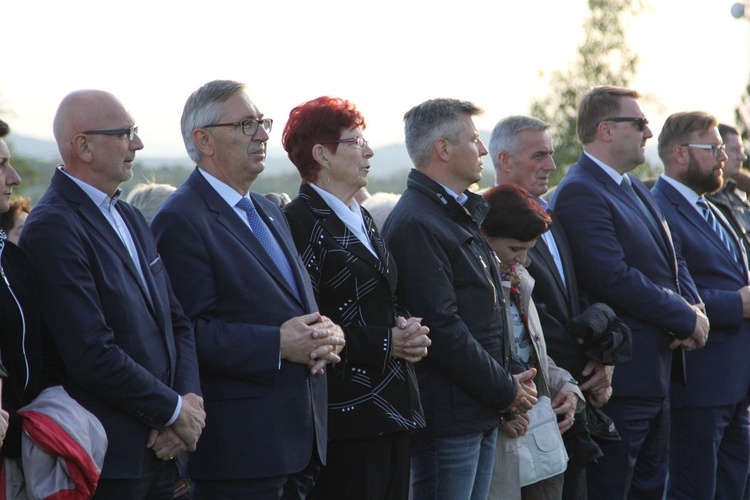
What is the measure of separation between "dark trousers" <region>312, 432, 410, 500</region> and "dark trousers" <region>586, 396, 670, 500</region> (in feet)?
5.82

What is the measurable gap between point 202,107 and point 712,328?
12.2 ft

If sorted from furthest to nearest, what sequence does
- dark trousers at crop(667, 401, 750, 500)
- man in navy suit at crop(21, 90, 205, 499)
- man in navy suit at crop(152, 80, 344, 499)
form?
dark trousers at crop(667, 401, 750, 500) < man in navy suit at crop(152, 80, 344, 499) < man in navy suit at crop(21, 90, 205, 499)

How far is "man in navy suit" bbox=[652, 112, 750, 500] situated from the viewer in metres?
6.14

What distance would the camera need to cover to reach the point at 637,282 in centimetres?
541

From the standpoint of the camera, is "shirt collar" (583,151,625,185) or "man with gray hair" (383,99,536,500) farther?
"shirt collar" (583,151,625,185)

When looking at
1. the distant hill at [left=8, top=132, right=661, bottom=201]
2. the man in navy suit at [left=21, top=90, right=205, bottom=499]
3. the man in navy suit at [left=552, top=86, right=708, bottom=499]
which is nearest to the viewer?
the man in navy suit at [left=21, top=90, right=205, bottom=499]

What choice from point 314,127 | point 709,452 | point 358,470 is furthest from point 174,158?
point 358,470

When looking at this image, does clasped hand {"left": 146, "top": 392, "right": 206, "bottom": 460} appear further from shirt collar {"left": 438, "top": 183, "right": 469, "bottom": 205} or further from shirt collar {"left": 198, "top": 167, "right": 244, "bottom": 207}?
shirt collar {"left": 438, "top": 183, "right": 469, "bottom": 205}

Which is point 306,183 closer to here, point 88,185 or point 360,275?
point 360,275

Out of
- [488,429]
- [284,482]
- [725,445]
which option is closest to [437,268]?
[488,429]

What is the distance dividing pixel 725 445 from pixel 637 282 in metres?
1.74

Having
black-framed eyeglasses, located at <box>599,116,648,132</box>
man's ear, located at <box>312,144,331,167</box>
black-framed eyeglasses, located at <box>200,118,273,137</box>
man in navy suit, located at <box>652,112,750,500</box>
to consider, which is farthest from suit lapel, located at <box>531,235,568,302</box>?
black-framed eyeglasses, located at <box>200,118,273,137</box>

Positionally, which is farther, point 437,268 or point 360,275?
point 437,268

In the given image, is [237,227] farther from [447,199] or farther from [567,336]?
[567,336]
